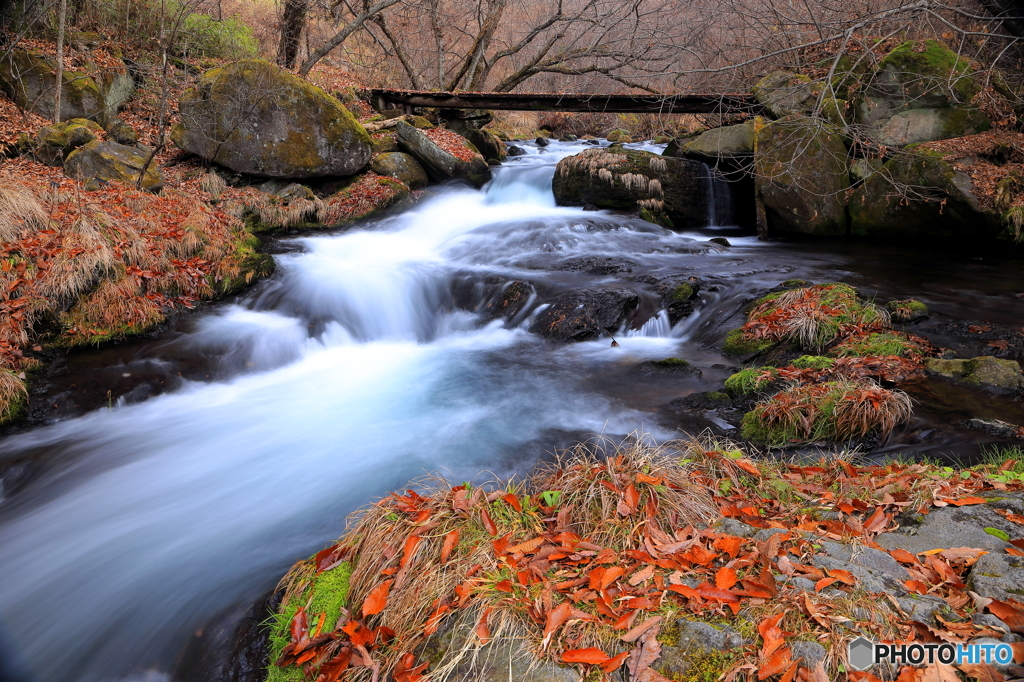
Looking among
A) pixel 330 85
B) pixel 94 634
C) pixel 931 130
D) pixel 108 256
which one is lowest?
pixel 94 634

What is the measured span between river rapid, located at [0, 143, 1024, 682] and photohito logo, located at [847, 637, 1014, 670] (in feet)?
9.38

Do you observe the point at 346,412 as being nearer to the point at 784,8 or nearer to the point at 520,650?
the point at 520,650

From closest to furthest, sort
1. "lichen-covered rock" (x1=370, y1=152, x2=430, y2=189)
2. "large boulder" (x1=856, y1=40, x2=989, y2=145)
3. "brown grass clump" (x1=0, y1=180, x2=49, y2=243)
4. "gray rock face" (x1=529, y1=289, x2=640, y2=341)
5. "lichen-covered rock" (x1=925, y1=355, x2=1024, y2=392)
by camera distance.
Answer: "lichen-covered rock" (x1=925, y1=355, x2=1024, y2=392) < "brown grass clump" (x1=0, y1=180, x2=49, y2=243) < "gray rock face" (x1=529, y1=289, x2=640, y2=341) < "large boulder" (x1=856, y1=40, x2=989, y2=145) < "lichen-covered rock" (x1=370, y1=152, x2=430, y2=189)

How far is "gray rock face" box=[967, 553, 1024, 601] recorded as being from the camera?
2146 millimetres

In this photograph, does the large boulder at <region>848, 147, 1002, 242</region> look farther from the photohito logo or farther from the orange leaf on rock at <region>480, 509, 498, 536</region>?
the orange leaf on rock at <region>480, 509, 498, 536</region>

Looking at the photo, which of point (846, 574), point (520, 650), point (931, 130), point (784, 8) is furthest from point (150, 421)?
point (931, 130)

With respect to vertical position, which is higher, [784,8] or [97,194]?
[784,8]

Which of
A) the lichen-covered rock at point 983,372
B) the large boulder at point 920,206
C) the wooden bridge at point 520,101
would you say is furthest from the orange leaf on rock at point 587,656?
the wooden bridge at point 520,101

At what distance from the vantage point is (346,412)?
20.5ft

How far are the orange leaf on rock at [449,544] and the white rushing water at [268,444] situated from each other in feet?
4.76

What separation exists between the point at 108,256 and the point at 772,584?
8198 mm

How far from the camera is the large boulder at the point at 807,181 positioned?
36.9ft

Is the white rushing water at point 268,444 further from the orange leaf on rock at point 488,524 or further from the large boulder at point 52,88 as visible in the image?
the large boulder at point 52,88

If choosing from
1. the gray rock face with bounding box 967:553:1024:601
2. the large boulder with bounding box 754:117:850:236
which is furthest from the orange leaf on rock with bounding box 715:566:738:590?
the large boulder with bounding box 754:117:850:236
